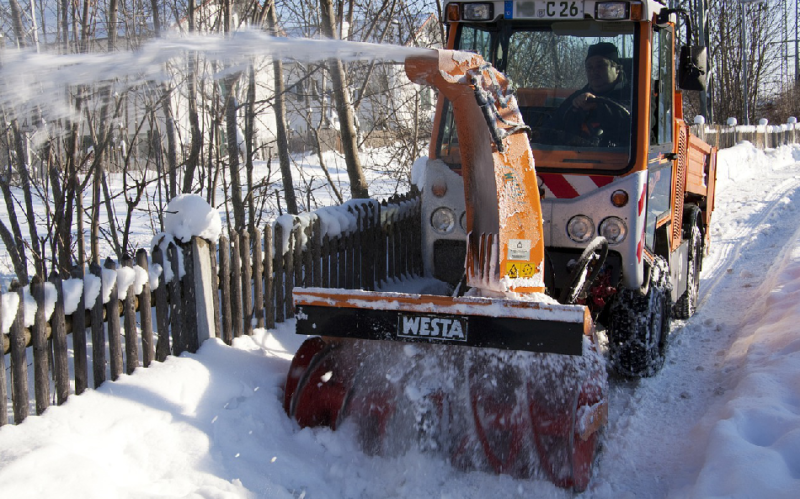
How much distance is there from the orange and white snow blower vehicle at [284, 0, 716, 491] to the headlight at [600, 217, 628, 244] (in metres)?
0.02

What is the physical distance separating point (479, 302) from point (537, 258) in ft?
1.46

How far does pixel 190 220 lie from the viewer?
446 centimetres

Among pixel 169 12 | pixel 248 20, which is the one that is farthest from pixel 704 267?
pixel 169 12

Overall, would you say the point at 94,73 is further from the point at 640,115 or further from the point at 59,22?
the point at 59,22

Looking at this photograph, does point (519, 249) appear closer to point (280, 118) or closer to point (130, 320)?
point (130, 320)

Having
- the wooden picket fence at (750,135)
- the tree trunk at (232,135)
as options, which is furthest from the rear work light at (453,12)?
the wooden picket fence at (750,135)

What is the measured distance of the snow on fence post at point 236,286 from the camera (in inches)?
Answer: 189

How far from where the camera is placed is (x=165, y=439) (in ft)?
11.8

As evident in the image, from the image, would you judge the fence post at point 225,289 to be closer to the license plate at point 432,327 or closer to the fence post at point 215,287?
the fence post at point 215,287

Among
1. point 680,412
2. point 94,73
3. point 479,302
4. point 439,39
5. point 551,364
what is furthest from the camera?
point 439,39

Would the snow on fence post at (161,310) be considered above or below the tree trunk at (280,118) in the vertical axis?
below

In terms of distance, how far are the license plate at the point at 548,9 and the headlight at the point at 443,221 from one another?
1364mm

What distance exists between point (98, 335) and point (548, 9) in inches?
133

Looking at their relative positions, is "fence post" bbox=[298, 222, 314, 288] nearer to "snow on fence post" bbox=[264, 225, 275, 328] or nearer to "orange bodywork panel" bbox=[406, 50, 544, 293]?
"snow on fence post" bbox=[264, 225, 275, 328]
